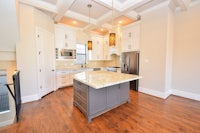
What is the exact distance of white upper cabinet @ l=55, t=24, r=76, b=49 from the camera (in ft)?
14.6

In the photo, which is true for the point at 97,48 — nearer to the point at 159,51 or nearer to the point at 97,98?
the point at 159,51

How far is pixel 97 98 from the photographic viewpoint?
7.36 ft

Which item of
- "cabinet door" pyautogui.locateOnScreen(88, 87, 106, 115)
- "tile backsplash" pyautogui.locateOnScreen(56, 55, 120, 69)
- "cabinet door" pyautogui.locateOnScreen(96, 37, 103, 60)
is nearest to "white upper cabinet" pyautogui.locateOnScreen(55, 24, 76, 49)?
"tile backsplash" pyautogui.locateOnScreen(56, 55, 120, 69)

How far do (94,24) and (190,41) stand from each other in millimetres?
3539

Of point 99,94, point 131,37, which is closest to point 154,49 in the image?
point 131,37

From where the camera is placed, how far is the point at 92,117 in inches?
86.0

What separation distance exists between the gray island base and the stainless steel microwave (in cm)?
256

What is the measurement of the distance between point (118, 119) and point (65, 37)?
4042 mm

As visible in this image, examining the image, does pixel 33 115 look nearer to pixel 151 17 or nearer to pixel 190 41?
pixel 151 17

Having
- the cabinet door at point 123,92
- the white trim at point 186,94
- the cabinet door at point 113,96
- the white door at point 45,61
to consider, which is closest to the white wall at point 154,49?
the white trim at point 186,94

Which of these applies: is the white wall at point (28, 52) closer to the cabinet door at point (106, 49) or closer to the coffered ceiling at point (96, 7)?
the coffered ceiling at point (96, 7)

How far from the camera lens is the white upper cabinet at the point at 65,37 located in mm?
4457

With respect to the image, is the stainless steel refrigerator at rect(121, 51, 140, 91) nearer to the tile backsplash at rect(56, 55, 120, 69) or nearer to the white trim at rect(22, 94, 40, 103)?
the tile backsplash at rect(56, 55, 120, 69)

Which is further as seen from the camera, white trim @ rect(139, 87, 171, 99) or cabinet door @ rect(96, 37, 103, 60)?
cabinet door @ rect(96, 37, 103, 60)
